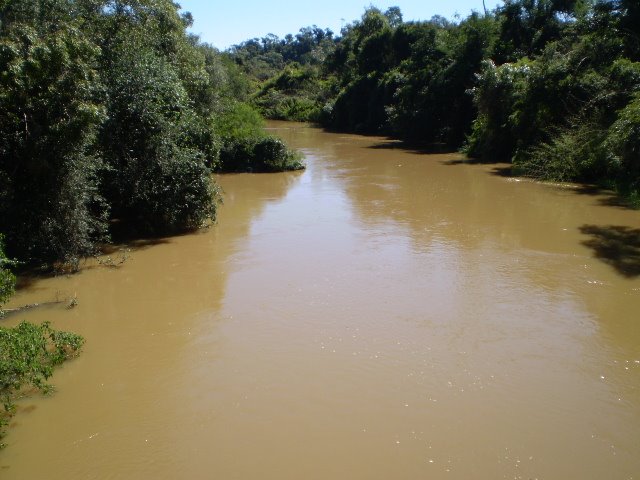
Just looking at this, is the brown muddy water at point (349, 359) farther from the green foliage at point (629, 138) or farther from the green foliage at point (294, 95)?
the green foliage at point (294, 95)

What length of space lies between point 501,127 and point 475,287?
18707 millimetres

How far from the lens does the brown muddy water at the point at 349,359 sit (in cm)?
598

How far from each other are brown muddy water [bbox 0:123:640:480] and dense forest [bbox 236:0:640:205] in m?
4.47

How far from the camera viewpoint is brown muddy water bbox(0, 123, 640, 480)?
19.6ft

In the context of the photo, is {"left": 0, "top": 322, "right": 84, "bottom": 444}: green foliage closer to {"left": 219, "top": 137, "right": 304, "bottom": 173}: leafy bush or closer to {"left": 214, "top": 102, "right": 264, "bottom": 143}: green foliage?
{"left": 219, "top": 137, "right": 304, "bottom": 173}: leafy bush

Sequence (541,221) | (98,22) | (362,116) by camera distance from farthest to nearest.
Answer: (362,116) < (541,221) < (98,22)

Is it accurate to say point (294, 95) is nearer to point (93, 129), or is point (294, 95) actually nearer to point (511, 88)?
point (511, 88)

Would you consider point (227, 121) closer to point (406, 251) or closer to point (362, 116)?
point (406, 251)

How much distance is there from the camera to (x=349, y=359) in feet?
26.1

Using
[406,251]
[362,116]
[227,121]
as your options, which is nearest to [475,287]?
[406,251]

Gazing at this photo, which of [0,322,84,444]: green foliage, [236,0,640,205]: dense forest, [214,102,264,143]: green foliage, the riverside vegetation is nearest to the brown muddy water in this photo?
[0,322,84,444]: green foliage

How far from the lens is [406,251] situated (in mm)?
13164

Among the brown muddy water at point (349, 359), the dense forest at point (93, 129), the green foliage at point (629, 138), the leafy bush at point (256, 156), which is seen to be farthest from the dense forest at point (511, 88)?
the dense forest at point (93, 129)

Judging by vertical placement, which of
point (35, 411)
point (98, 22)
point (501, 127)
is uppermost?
point (98, 22)
